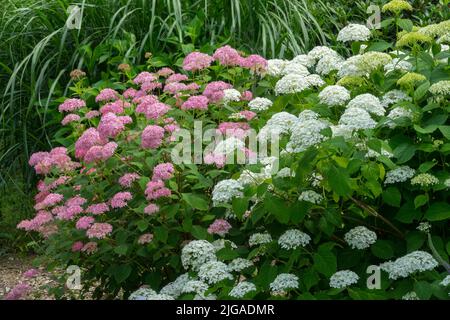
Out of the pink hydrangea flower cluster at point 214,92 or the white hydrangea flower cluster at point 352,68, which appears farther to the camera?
the pink hydrangea flower cluster at point 214,92

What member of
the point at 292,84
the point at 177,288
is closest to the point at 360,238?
the point at 177,288

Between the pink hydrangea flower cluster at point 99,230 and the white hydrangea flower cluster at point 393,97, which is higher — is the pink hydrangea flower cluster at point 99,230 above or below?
below

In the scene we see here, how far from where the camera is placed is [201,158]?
3092 millimetres

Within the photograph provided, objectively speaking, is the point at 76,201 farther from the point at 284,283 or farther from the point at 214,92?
the point at 284,283

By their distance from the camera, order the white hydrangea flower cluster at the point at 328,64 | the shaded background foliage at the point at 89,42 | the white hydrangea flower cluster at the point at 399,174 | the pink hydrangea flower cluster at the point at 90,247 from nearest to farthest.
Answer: the white hydrangea flower cluster at the point at 399,174 < the pink hydrangea flower cluster at the point at 90,247 < the white hydrangea flower cluster at the point at 328,64 < the shaded background foliage at the point at 89,42

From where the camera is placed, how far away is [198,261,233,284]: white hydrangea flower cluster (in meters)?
2.62

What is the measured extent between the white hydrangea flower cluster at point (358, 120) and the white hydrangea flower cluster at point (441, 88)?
10.8 inches

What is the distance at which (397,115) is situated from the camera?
2695 mm

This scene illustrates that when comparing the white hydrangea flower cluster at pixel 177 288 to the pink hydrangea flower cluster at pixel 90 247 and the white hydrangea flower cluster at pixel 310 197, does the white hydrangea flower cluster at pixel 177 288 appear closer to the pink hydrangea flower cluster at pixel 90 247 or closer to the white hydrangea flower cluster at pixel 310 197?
the pink hydrangea flower cluster at pixel 90 247

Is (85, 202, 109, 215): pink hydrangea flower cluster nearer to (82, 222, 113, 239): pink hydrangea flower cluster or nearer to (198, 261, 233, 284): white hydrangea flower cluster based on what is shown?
(82, 222, 113, 239): pink hydrangea flower cluster

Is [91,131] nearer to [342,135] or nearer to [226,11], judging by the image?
[342,135]

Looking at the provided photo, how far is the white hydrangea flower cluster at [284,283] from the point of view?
8.30ft

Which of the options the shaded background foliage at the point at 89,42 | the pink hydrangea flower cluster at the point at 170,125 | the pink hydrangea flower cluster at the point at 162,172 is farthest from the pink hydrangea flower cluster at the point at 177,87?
the shaded background foliage at the point at 89,42

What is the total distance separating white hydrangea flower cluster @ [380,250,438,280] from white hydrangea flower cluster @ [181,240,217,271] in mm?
636
